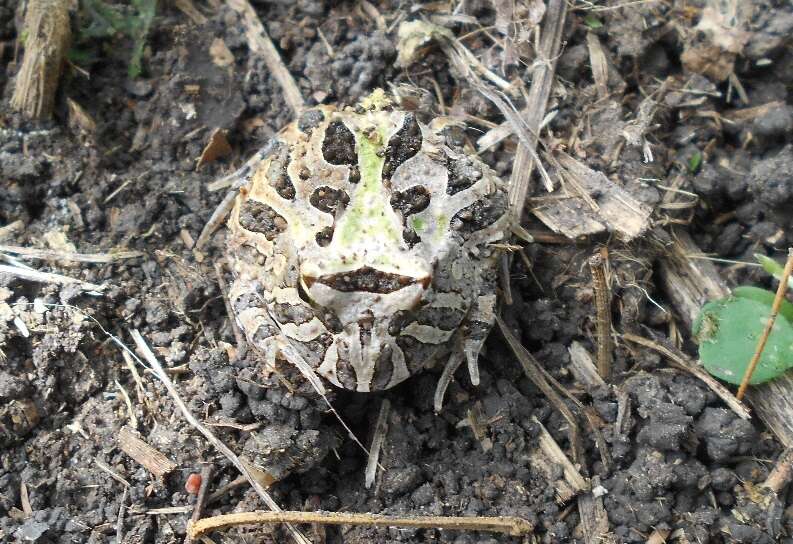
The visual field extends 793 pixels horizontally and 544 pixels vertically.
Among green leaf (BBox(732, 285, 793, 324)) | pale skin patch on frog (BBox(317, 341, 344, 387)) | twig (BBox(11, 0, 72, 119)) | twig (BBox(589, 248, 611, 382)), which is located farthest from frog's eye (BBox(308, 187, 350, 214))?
green leaf (BBox(732, 285, 793, 324))

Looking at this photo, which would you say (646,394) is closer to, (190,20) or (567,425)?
(567,425)

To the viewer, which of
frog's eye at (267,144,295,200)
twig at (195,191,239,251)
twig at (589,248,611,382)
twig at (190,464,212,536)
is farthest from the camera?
twig at (195,191,239,251)

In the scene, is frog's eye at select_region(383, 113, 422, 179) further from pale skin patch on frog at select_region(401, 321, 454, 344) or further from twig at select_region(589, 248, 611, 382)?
twig at select_region(589, 248, 611, 382)

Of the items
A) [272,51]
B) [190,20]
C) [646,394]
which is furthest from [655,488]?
[190,20]

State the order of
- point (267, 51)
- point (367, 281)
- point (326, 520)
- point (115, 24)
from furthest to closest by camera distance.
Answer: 1. point (267, 51)
2. point (115, 24)
3. point (326, 520)
4. point (367, 281)

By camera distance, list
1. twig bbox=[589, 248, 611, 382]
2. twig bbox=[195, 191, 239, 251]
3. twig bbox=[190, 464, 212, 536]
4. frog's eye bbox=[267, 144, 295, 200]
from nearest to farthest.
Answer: twig bbox=[190, 464, 212, 536], frog's eye bbox=[267, 144, 295, 200], twig bbox=[589, 248, 611, 382], twig bbox=[195, 191, 239, 251]

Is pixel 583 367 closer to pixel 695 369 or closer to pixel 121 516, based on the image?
pixel 695 369

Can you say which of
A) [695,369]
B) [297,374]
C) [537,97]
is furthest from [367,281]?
[695,369]
